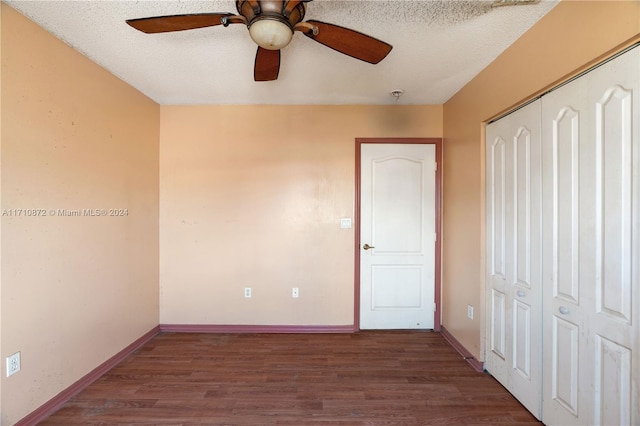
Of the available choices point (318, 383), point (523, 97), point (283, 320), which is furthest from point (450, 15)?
point (283, 320)

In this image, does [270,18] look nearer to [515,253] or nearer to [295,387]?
[515,253]

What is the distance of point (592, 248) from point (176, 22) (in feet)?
7.69

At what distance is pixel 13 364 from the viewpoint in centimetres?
163

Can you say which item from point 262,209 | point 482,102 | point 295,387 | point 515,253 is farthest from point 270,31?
point 295,387

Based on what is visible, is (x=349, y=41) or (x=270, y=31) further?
(x=349, y=41)

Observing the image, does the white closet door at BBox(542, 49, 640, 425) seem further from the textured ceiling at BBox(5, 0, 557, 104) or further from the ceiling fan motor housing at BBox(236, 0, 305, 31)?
the ceiling fan motor housing at BBox(236, 0, 305, 31)

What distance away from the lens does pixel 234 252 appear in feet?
10.1

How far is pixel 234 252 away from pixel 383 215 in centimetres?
170

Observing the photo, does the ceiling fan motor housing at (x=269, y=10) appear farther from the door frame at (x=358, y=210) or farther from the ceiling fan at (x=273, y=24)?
the door frame at (x=358, y=210)

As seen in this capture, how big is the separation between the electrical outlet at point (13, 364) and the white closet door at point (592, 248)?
10.4ft

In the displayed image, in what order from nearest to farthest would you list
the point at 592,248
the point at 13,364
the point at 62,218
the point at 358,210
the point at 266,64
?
A: the point at 592,248 < the point at 13,364 < the point at 266,64 < the point at 62,218 < the point at 358,210

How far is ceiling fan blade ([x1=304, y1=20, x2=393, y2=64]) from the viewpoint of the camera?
1.38 m

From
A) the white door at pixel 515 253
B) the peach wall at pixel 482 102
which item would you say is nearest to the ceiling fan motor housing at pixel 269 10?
the peach wall at pixel 482 102

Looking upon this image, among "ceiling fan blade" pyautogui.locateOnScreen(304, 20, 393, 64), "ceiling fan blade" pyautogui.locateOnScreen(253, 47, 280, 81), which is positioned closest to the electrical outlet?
"ceiling fan blade" pyautogui.locateOnScreen(253, 47, 280, 81)
